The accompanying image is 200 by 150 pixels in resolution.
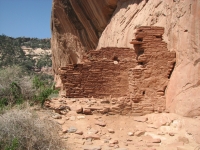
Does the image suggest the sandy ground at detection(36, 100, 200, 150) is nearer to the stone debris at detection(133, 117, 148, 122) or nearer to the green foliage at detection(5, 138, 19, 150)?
the stone debris at detection(133, 117, 148, 122)

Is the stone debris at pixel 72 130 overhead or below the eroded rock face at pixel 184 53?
below

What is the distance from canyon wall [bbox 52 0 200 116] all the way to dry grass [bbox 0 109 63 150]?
114 inches

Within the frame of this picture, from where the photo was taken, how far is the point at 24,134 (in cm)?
337

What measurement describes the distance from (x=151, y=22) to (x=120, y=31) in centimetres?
336

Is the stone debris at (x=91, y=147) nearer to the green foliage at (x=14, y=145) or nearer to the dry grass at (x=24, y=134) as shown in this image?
the dry grass at (x=24, y=134)

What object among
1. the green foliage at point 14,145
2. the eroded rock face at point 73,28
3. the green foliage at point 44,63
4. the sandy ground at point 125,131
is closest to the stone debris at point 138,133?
the sandy ground at point 125,131

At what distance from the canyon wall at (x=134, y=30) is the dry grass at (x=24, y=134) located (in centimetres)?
288

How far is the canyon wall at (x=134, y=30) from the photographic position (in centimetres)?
480

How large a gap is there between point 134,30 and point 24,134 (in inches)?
295

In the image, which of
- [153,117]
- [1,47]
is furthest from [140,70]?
[1,47]

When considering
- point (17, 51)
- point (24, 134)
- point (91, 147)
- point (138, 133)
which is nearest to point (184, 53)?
point (138, 133)

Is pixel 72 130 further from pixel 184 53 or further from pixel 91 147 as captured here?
pixel 184 53

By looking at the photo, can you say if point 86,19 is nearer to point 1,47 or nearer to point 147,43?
point 147,43

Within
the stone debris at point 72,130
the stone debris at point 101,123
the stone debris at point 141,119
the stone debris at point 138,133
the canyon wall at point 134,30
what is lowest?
the stone debris at point 138,133
